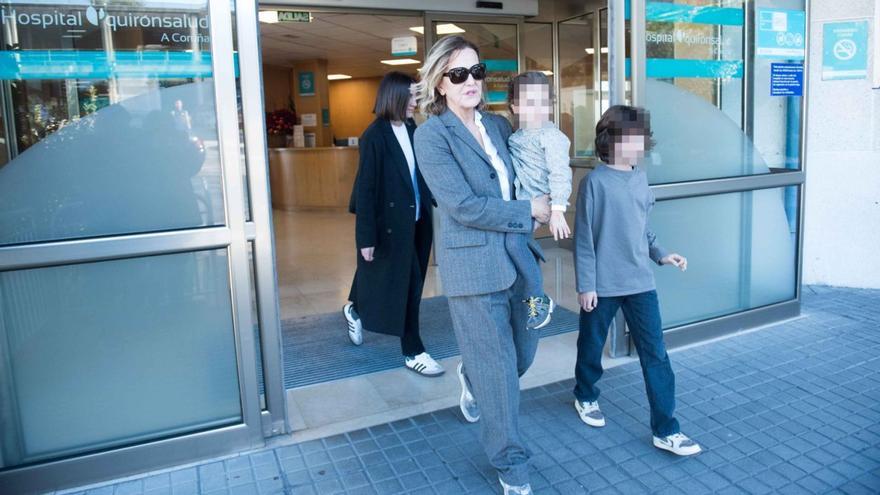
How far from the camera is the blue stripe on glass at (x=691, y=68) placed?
14.0ft

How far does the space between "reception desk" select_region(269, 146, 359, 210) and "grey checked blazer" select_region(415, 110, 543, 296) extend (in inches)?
395

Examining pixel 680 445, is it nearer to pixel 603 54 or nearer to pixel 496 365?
pixel 496 365

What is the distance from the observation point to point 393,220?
165 inches

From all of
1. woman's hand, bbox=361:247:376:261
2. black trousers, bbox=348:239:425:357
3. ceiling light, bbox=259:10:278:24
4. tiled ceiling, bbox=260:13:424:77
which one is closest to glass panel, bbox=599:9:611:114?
tiled ceiling, bbox=260:13:424:77

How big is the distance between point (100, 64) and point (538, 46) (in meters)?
6.05

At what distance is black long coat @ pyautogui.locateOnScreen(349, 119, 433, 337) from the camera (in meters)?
4.14

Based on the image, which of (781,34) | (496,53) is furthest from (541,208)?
(496,53)

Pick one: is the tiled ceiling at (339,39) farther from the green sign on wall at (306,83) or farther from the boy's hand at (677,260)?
the boy's hand at (677,260)

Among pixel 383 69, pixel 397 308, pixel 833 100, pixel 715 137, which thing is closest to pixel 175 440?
pixel 397 308

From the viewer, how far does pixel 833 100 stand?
5.86 metres

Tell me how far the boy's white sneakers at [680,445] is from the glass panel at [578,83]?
5.46 m

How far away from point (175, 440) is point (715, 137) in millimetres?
3749

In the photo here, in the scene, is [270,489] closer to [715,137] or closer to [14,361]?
[14,361]

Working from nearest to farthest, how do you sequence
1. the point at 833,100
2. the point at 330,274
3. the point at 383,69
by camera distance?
1. the point at 833,100
2. the point at 330,274
3. the point at 383,69
